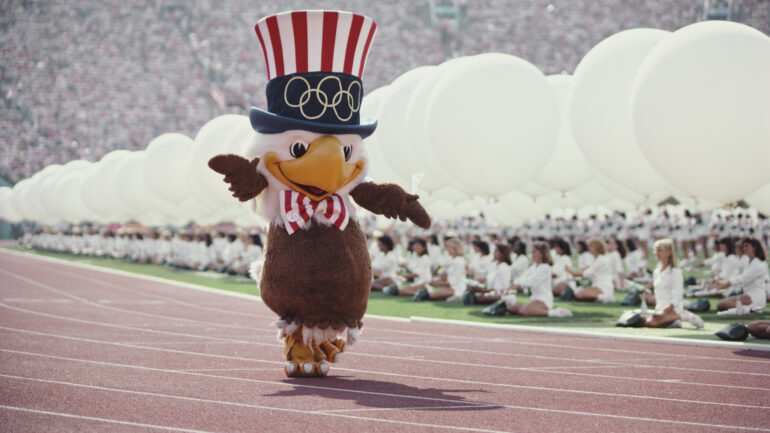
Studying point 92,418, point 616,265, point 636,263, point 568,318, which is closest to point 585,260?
point 616,265

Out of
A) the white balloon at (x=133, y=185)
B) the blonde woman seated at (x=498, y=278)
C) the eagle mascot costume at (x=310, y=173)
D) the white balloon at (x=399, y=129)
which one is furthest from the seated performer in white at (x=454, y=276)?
the white balloon at (x=133, y=185)

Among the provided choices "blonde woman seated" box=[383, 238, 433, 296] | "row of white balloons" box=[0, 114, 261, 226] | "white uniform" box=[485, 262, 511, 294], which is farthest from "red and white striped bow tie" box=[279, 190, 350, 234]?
"blonde woman seated" box=[383, 238, 433, 296]

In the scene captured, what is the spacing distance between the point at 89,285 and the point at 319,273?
1439 cm

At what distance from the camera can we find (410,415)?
602 centimetres

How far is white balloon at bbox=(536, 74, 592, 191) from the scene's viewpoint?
15.2 meters

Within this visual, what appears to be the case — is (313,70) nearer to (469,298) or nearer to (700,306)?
(700,306)

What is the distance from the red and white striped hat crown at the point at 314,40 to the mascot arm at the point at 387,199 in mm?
932

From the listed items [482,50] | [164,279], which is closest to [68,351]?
[164,279]

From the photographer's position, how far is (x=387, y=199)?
7738 mm

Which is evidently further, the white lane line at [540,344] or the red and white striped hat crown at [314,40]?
the white lane line at [540,344]

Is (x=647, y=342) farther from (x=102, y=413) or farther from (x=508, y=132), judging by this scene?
(x=102, y=413)

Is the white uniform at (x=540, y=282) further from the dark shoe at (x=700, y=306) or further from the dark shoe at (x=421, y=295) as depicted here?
the dark shoe at (x=421, y=295)

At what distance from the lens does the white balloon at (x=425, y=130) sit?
14074 millimetres

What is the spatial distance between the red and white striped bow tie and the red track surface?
1.23 m
